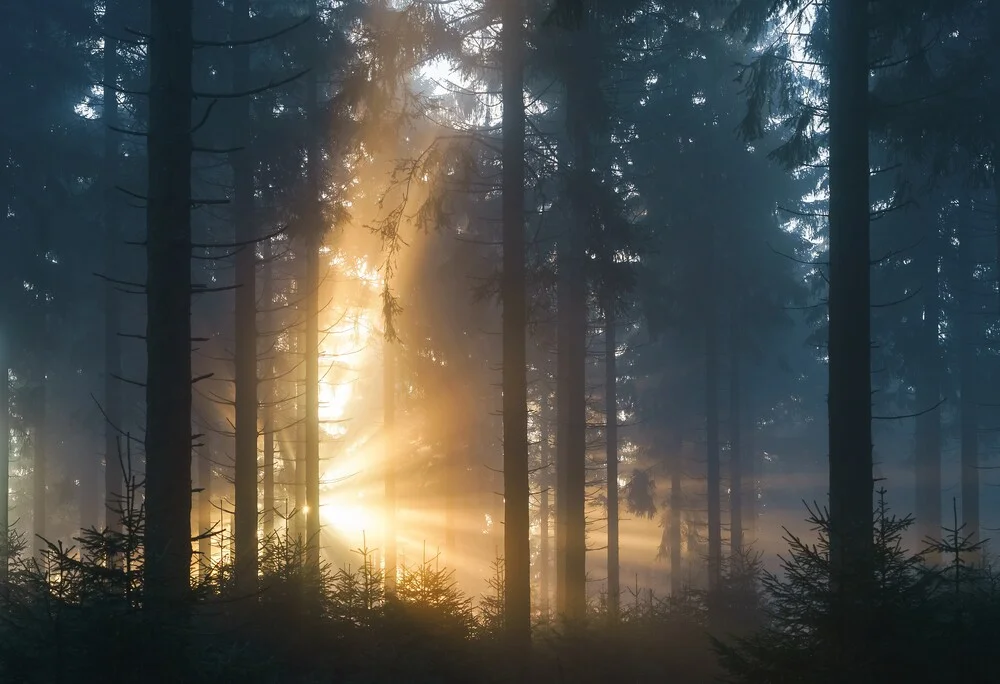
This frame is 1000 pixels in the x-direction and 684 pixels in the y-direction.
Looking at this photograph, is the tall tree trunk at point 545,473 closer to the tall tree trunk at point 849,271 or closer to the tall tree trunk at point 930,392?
the tall tree trunk at point 930,392

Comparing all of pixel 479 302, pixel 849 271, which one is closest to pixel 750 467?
pixel 479 302

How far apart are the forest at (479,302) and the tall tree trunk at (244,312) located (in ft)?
0.20

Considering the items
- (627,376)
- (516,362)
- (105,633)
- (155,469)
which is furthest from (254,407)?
(627,376)

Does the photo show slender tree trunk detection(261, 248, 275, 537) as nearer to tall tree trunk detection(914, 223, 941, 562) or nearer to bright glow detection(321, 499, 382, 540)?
bright glow detection(321, 499, 382, 540)

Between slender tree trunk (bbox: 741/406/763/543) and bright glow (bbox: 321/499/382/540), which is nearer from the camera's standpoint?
slender tree trunk (bbox: 741/406/763/543)

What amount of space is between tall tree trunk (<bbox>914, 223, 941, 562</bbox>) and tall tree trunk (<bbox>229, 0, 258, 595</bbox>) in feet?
63.5

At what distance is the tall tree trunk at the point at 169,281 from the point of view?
7508 mm

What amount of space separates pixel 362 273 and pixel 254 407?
8675mm

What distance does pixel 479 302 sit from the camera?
47.6 ft

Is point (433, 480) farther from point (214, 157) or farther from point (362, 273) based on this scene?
point (214, 157)

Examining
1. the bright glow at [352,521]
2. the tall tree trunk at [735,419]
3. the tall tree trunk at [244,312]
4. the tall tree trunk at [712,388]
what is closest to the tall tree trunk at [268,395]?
the tall tree trunk at [244,312]

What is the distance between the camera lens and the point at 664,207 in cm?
2391

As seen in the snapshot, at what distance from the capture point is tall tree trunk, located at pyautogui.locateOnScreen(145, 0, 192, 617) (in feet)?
24.6

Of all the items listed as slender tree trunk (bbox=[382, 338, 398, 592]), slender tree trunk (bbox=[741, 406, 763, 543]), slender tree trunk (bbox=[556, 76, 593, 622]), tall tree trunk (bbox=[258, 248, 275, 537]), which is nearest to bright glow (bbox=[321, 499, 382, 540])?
slender tree trunk (bbox=[382, 338, 398, 592])
